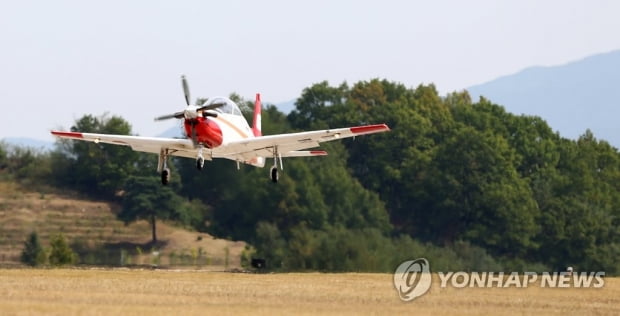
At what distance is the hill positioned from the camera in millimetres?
66831

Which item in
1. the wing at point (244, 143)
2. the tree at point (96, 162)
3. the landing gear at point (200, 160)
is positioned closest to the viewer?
the landing gear at point (200, 160)

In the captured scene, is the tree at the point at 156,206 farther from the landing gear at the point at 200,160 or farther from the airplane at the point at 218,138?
the landing gear at the point at 200,160

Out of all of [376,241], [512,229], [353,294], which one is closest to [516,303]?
[353,294]

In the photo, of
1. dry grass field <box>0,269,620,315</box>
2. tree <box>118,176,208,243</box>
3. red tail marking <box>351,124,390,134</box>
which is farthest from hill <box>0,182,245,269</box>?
dry grass field <box>0,269,620,315</box>

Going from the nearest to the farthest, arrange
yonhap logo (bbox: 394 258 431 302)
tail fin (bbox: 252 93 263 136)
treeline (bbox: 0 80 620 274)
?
1. yonhap logo (bbox: 394 258 431 302)
2. tail fin (bbox: 252 93 263 136)
3. treeline (bbox: 0 80 620 274)

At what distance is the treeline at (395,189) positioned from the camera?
6269 centimetres

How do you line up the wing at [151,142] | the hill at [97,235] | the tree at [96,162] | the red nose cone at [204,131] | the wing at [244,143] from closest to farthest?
the red nose cone at [204,131], the wing at [151,142], the wing at [244,143], the hill at [97,235], the tree at [96,162]

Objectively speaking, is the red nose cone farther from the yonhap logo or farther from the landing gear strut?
the yonhap logo

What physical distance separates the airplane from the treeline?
12.8 meters

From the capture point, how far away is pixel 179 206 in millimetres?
70812

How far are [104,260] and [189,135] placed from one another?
29364 millimetres

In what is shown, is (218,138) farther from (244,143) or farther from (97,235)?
(97,235)

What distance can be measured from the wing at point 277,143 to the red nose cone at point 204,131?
98cm

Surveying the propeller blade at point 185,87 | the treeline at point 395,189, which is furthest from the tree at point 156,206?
the propeller blade at point 185,87
